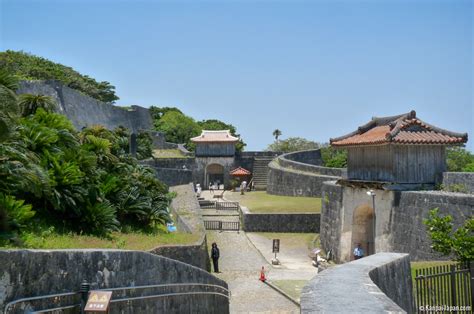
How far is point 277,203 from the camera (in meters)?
32.5

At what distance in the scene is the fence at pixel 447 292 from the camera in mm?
7953

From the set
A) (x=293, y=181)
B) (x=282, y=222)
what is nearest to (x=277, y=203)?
(x=293, y=181)

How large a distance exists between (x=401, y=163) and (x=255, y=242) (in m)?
9.43

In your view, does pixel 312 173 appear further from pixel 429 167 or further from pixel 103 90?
pixel 103 90

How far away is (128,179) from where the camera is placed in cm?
1552

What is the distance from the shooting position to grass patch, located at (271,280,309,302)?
616 inches

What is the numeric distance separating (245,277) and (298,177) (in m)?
18.9

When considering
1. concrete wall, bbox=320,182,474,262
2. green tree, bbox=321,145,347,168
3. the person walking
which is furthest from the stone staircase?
the person walking

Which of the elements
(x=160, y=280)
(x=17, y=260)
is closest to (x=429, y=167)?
(x=160, y=280)

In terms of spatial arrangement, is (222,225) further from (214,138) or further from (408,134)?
(214,138)

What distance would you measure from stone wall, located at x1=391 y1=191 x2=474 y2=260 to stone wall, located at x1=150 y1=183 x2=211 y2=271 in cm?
635

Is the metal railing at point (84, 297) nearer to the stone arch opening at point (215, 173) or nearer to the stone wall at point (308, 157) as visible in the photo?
the stone arch opening at point (215, 173)

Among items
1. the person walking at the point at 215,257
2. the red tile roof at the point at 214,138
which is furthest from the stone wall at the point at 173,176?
the person walking at the point at 215,257

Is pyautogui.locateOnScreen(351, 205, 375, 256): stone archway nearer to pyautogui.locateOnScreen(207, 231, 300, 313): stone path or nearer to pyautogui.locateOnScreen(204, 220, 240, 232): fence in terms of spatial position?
pyautogui.locateOnScreen(207, 231, 300, 313): stone path
